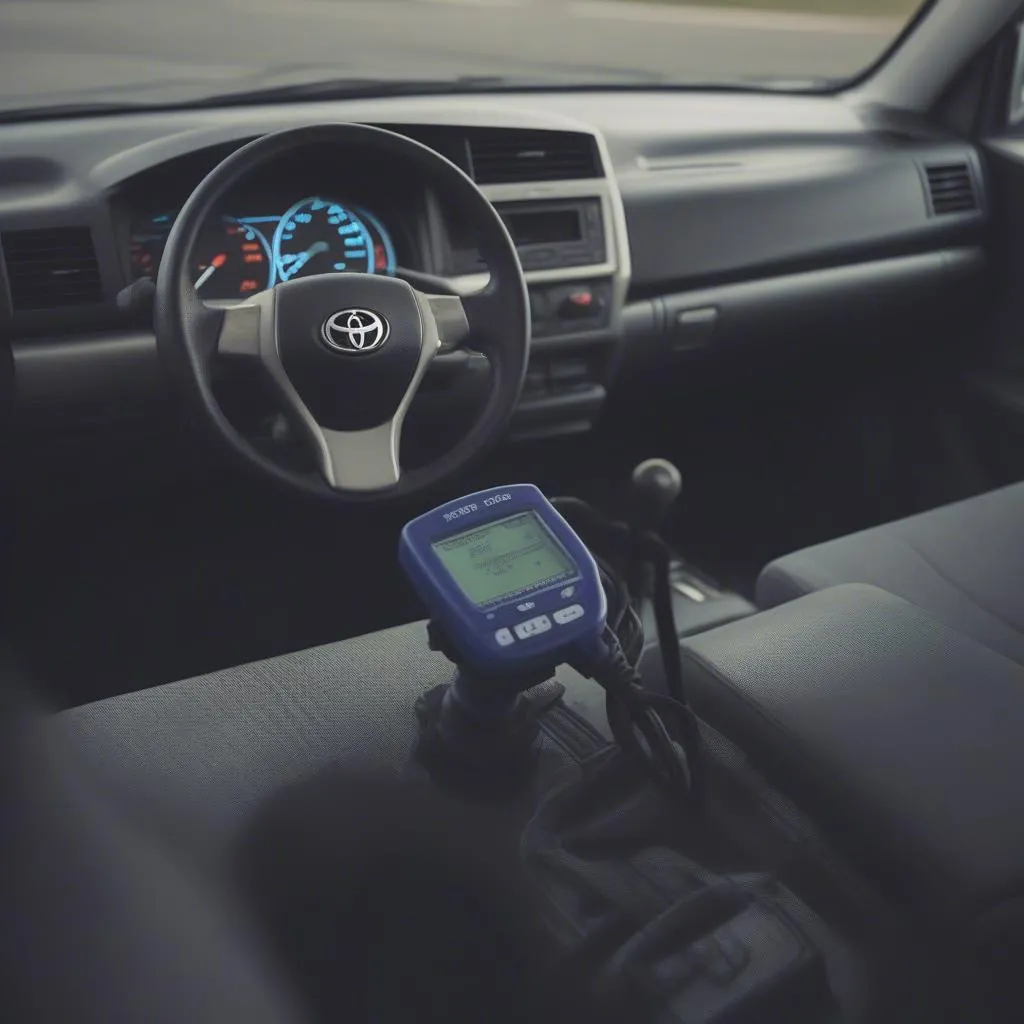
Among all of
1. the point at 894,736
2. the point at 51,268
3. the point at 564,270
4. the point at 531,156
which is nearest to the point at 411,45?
the point at 531,156

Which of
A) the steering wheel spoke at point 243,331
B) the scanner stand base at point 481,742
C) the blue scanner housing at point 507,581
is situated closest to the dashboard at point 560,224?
the steering wheel spoke at point 243,331

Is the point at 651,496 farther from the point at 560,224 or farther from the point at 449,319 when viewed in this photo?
the point at 560,224

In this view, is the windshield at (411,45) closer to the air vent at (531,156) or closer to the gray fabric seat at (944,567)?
the air vent at (531,156)

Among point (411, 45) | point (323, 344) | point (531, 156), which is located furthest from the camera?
point (411, 45)

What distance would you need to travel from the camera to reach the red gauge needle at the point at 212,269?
1526mm

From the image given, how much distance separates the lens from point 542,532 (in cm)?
110

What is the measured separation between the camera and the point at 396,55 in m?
2.00

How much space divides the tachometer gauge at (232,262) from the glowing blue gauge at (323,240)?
2cm

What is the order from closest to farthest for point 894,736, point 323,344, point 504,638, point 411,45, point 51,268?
1. point 504,638
2. point 894,736
3. point 323,344
4. point 51,268
5. point 411,45

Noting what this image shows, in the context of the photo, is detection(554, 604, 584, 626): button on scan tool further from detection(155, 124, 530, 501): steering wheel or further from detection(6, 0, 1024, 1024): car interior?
detection(155, 124, 530, 501): steering wheel

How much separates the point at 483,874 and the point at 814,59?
6.52ft

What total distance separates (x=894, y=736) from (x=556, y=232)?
3.09 ft

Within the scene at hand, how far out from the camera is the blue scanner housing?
1012mm

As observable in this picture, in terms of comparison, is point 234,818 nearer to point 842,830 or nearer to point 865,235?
point 842,830
